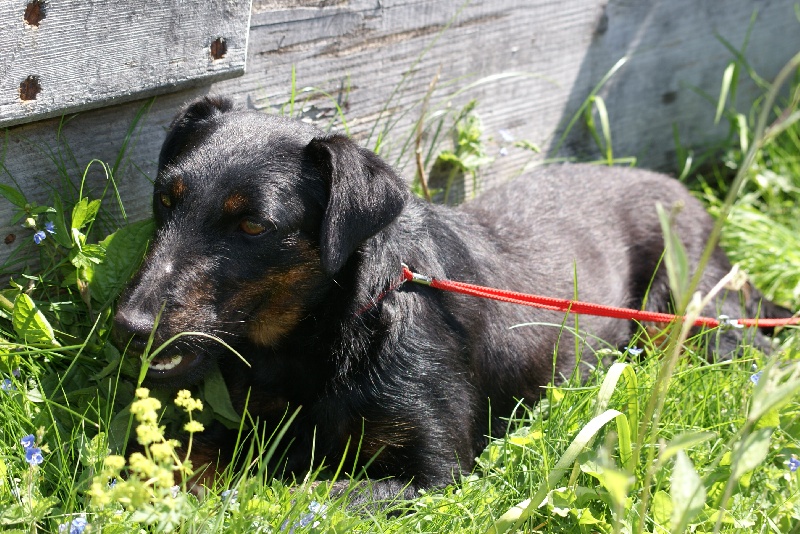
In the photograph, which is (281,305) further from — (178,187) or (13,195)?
(13,195)

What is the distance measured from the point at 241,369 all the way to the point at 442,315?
0.82m

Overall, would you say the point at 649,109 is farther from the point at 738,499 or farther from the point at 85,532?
the point at 85,532

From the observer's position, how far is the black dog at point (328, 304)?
299cm

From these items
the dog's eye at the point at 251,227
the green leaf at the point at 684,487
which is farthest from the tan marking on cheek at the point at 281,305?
the green leaf at the point at 684,487

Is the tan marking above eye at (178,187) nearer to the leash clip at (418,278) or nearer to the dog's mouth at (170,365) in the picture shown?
the dog's mouth at (170,365)

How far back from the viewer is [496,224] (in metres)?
4.12

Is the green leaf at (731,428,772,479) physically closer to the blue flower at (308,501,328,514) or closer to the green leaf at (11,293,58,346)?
the blue flower at (308,501,328,514)

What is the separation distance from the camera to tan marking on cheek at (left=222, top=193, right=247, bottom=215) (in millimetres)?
2992

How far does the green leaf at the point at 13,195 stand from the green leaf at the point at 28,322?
0.37 m

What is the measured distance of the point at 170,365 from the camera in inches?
121

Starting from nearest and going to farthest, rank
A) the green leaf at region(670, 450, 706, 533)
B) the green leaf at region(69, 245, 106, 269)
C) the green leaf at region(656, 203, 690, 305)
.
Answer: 1. the green leaf at region(656, 203, 690, 305)
2. the green leaf at region(670, 450, 706, 533)
3. the green leaf at region(69, 245, 106, 269)

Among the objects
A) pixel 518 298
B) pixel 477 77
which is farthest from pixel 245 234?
pixel 477 77

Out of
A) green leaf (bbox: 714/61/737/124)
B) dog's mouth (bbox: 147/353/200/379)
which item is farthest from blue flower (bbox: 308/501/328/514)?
green leaf (bbox: 714/61/737/124)

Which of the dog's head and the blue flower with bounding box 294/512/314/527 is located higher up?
the dog's head
